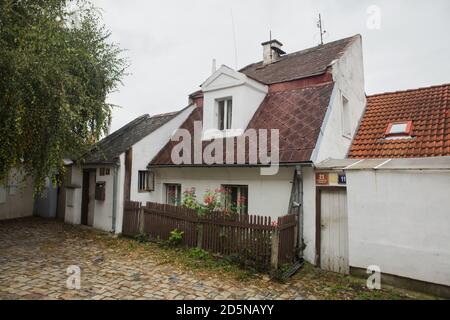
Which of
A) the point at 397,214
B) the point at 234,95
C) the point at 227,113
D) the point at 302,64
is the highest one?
the point at 302,64

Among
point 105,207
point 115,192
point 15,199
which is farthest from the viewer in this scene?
point 15,199

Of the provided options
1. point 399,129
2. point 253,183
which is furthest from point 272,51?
point 253,183

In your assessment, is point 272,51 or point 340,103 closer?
point 340,103

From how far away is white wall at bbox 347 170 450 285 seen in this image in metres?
5.70

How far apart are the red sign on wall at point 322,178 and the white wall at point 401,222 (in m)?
0.64

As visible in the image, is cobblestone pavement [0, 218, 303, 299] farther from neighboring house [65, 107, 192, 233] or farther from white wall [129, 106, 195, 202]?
white wall [129, 106, 195, 202]

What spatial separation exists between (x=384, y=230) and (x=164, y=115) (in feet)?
35.0

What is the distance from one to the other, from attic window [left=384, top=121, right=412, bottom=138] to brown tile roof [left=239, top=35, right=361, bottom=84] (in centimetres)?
311

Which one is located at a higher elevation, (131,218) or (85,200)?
(85,200)

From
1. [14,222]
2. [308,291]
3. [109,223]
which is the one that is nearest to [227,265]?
[308,291]

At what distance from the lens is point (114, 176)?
425 inches

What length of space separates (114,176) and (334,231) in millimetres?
8087

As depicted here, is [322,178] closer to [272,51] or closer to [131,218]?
[131,218]
